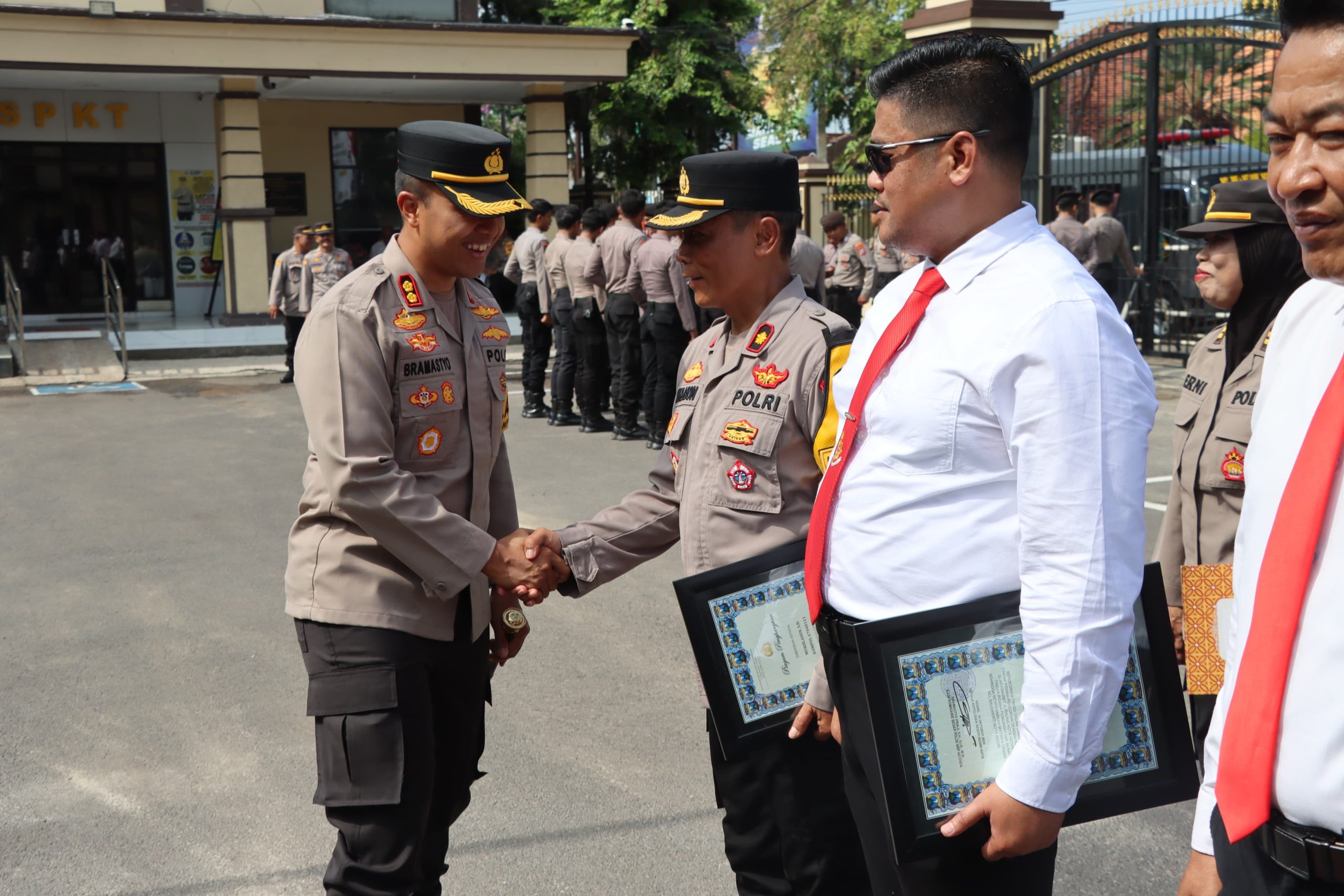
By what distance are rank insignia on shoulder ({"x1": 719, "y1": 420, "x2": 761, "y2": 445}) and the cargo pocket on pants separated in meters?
0.88

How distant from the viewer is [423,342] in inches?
111

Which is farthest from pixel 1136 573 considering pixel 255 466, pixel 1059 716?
pixel 255 466

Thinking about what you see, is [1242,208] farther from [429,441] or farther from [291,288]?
[291,288]

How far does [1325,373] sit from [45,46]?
18455 mm

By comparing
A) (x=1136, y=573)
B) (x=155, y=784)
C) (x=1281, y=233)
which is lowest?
(x=155, y=784)

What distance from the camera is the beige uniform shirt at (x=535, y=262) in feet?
38.9

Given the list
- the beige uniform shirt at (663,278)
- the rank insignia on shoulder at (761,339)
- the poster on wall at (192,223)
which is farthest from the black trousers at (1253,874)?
the poster on wall at (192,223)

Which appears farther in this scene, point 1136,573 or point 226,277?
point 226,277

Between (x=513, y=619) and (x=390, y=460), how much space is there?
1.99 feet

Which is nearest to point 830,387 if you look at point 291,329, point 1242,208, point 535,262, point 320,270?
point 1242,208

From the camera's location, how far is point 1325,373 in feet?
4.93

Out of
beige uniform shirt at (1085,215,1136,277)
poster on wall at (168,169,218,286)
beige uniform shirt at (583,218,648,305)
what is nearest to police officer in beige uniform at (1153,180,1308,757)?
beige uniform shirt at (583,218,648,305)

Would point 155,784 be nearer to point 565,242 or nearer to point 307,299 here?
point 565,242

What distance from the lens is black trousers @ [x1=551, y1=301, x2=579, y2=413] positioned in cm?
1134
